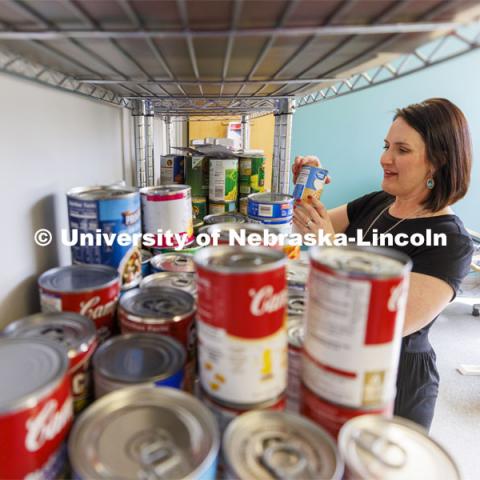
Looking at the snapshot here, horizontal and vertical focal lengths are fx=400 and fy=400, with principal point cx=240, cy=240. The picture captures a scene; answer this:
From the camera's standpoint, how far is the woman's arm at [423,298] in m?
0.99

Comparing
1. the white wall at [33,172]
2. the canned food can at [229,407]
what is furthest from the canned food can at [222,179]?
the canned food can at [229,407]

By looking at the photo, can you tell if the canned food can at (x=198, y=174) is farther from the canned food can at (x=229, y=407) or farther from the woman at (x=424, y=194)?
the canned food can at (x=229, y=407)

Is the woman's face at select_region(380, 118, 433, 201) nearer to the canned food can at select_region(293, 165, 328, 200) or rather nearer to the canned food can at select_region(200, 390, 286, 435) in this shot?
the canned food can at select_region(293, 165, 328, 200)

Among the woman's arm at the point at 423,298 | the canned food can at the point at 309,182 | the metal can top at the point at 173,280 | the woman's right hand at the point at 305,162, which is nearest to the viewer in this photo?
the metal can top at the point at 173,280

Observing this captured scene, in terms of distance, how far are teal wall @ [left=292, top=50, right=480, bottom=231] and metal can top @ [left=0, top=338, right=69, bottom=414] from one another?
11.7ft

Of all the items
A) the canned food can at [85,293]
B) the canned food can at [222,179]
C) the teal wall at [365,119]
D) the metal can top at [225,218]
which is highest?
the teal wall at [365,119]

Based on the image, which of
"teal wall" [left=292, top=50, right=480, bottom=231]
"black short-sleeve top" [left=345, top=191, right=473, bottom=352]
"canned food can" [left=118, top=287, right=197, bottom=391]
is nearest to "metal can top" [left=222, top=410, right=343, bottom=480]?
"canned food can" [left=118, top=287, right=197, bottom=391]

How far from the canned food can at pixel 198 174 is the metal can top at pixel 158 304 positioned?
0.77 m

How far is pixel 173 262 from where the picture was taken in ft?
2.92

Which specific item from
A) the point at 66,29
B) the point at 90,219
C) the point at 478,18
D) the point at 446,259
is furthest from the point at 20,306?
the point at 446,259

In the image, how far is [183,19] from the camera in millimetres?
489

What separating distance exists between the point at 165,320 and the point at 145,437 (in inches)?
7.0

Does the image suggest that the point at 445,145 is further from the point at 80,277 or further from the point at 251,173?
the point at 80,277

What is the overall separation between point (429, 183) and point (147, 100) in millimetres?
923
